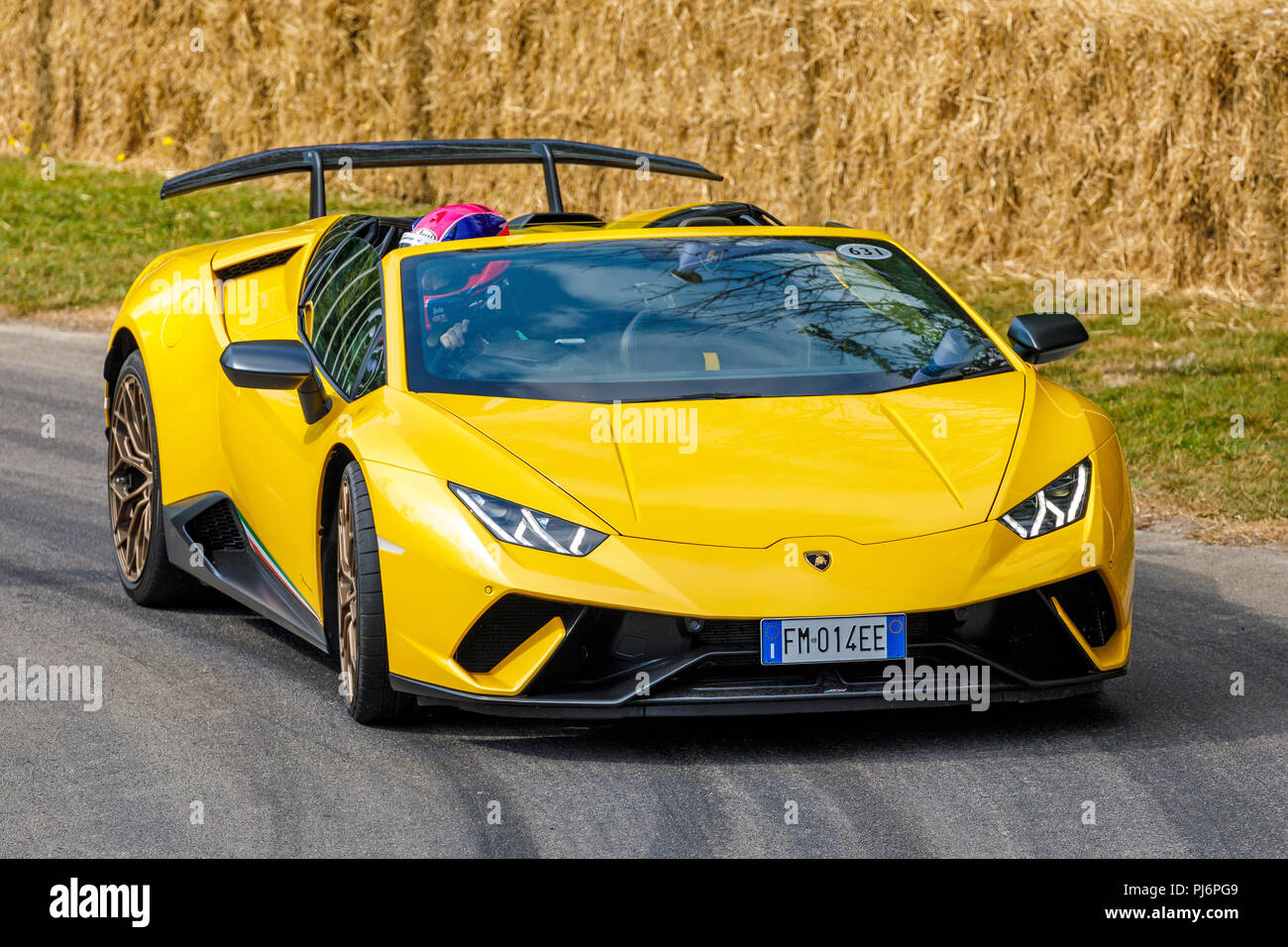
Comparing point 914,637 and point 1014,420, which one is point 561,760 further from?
point 1014,420

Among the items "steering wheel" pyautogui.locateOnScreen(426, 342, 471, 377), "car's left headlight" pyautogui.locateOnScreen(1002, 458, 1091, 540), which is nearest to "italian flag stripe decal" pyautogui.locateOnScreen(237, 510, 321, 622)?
"steering wheel" pyautogui.locateOnScreen(426, 342, 471, 377)

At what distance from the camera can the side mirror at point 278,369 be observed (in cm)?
605

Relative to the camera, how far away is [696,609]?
497 cm

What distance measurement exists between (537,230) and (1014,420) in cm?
201

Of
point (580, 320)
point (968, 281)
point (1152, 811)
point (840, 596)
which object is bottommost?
point (968, 281)

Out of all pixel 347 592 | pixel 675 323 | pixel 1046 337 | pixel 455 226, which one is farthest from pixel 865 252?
pixel 347 592

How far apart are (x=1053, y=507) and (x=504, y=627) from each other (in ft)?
4.97

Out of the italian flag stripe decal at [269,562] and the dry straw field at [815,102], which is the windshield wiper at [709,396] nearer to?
the italian flag stripe decal at [269,562]

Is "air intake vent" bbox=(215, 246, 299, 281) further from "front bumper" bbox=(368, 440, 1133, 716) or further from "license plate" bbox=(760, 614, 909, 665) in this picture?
"license plate" bbox=(760, 614, 909, 665)

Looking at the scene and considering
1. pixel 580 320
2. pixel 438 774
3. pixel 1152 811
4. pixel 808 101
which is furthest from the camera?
pixel 808 101

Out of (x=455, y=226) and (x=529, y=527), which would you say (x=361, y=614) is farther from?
(x=455, y=226)

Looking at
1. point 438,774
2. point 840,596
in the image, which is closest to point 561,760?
point 438,774

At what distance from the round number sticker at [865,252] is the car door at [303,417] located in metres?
1.59

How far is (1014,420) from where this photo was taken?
18.6ft
